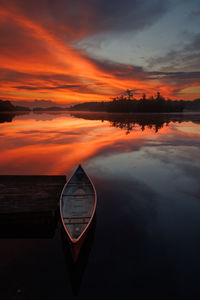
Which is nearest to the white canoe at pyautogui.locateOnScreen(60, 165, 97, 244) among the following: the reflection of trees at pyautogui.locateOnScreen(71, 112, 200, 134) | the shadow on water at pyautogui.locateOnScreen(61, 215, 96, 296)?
the shadow on water at pyautogui.locateOnScreen(61, 215, 96, 296)

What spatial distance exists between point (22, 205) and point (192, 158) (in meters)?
24.2

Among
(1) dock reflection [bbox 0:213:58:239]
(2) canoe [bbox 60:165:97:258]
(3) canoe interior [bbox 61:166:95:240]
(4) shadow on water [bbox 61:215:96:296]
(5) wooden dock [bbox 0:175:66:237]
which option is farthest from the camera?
(5) wooden dock [bbox 0:175:66:237]

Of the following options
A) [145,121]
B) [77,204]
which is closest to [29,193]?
[77,204]

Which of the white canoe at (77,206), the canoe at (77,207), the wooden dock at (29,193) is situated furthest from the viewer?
the wooden dock at (29,193)

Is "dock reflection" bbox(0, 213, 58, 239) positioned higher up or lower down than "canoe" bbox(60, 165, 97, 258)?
lower down

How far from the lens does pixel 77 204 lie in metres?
11.8

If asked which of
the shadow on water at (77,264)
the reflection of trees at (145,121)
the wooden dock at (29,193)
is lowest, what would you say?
the shadow on water at (77,264)

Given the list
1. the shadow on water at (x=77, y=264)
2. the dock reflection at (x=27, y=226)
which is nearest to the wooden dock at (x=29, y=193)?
the dock reflection at (x=27, y=226)

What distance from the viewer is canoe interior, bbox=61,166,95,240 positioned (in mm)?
9062

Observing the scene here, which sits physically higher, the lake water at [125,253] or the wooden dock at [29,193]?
the wooden dock at [29,193]

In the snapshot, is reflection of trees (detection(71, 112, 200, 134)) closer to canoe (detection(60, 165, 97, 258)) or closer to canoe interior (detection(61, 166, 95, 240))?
canoe interior (detection(61, 166, 95, 240))

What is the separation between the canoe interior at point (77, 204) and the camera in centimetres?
906

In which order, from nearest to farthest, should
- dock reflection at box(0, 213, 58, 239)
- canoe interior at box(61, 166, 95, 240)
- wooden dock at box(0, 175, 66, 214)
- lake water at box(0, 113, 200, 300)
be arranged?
lake water at box(0, 113, 200, 300), canoe interior at box(61, 166, 95, 240), dock reflection at box(0, 213, 58, 239), wooden dock at box(0, 175, 66, 214)

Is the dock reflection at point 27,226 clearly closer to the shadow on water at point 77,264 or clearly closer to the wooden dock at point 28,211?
the wooden dock at point 28,211
